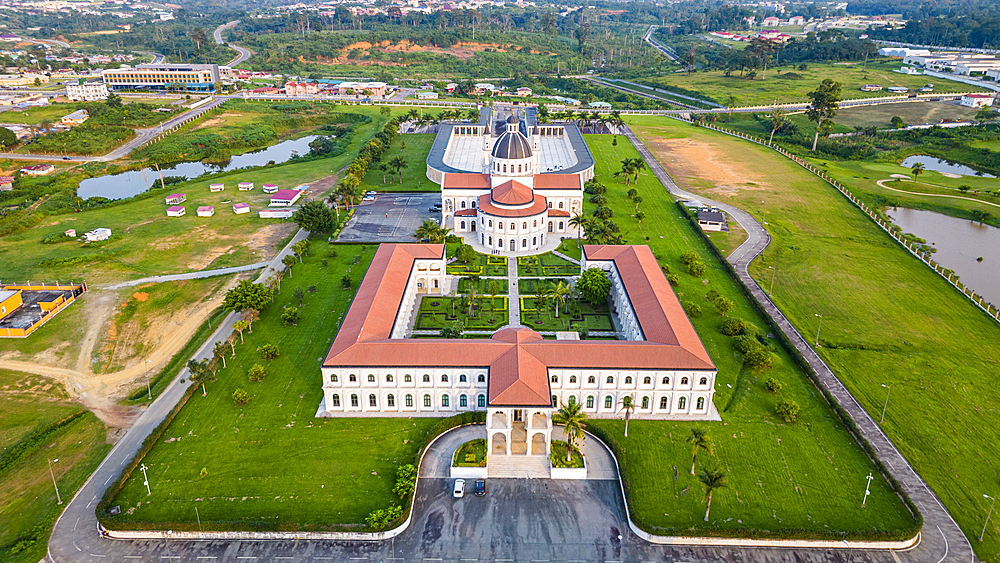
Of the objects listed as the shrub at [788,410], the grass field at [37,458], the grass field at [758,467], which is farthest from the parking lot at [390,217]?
the shrub at [788,410]

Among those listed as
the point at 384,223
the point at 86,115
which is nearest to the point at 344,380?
the point at 384,223

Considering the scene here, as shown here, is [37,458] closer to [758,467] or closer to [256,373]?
[256,373]

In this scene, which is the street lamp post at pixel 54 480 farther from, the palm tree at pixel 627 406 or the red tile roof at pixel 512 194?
the red tile roof at pixel 512 194

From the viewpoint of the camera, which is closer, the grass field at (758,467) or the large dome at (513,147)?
the grass field at (758,467)

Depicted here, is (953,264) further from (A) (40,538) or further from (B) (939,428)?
(A) (40,538)

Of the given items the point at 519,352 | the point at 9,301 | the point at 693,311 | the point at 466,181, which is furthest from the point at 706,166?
the point at 9,301
